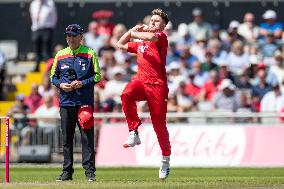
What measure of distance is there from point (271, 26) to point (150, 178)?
12236 mm

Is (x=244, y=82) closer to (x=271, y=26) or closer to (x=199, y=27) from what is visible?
(x=271, y=26)

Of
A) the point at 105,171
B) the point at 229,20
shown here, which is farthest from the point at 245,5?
the point at 105,171

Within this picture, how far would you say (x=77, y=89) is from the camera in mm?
17969

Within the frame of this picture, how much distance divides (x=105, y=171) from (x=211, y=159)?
125 inches

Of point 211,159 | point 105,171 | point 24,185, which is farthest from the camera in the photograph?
point 211,159

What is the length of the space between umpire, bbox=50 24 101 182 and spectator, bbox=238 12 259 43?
43.2 feet

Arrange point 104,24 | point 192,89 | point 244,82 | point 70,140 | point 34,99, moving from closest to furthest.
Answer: point 70,140 < point 244,82 < point 192,89 < point 34,99 < point 104,24

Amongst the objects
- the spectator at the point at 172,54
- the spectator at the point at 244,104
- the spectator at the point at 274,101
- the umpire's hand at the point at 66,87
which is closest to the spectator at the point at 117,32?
the spectator at the point at 172,54

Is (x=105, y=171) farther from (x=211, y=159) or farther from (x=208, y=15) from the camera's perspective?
(x=208, y=15)

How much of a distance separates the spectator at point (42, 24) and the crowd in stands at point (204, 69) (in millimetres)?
478

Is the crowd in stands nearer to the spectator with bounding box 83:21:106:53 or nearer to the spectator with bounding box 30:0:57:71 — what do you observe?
the spectator with bounding box 83:21:106:53

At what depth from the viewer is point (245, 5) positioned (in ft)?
106

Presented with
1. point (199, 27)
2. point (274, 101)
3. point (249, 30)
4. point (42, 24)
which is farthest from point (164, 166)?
point (42, 24)

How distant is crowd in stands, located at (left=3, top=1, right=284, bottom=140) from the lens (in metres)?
27.5
